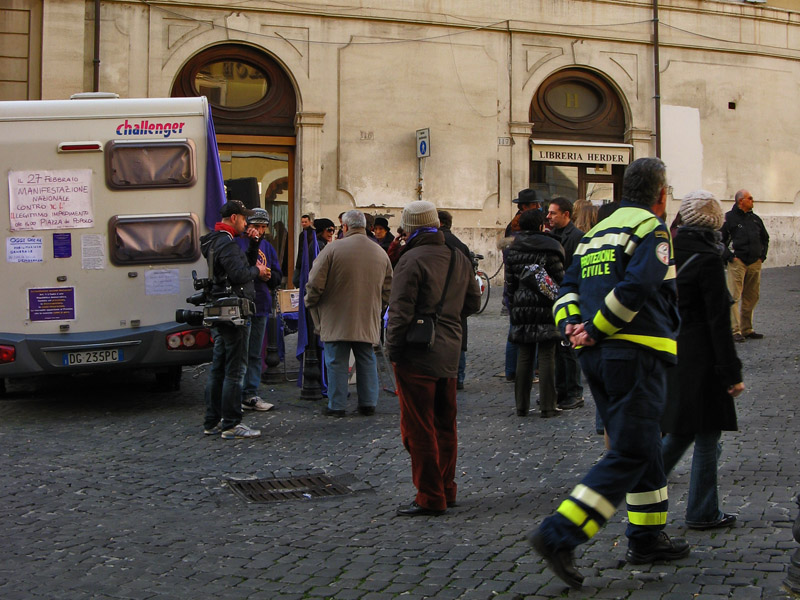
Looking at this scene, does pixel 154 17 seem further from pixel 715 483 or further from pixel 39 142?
pixel 715 483

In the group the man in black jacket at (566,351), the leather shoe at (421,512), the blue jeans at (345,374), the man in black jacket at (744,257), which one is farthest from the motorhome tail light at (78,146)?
the man in black jacket at (744,257)

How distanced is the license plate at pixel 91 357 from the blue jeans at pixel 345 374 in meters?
2.01

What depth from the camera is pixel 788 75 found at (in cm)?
2436

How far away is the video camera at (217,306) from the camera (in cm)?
800

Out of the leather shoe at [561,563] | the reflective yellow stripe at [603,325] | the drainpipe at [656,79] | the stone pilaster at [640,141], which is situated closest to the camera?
the leather shoe at [561,563]

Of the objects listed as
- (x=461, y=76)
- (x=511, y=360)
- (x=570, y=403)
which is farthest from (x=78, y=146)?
(x=461, y=76)

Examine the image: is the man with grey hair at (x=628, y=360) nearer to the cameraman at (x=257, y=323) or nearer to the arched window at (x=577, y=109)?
the cameraman at (x=257, y=323)

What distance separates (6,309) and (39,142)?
156 cm

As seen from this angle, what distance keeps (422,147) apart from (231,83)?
13.3 ft

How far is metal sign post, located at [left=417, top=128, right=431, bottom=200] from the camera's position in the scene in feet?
66.2

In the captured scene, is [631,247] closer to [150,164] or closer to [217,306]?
[217,306]

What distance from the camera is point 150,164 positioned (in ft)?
31.4

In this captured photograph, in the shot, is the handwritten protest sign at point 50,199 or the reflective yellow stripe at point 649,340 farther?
the handwritten protest sign at point 50,199

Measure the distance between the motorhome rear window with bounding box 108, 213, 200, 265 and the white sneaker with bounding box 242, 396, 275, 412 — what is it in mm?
1488
